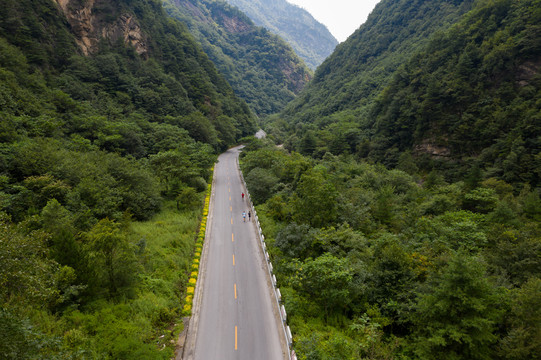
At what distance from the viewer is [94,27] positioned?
6619 centimetres

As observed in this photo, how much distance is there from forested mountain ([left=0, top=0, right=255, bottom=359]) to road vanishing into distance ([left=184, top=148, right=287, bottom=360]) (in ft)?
6.26

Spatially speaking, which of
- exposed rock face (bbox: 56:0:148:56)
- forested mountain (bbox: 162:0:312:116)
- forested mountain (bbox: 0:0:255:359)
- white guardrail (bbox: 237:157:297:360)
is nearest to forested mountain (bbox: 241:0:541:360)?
white guardrail (bbox: 237:157:297:360)

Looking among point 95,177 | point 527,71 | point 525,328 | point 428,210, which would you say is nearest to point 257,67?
point 527,71

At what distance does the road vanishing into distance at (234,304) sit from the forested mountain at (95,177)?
6.26 ft

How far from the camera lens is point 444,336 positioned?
12.0 metres

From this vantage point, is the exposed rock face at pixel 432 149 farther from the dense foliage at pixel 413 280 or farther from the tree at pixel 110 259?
the tree at pixel 110 259

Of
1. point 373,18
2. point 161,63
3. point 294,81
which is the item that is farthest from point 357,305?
point 294,81

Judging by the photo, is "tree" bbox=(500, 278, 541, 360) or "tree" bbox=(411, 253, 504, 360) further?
"tree" bbox=(411, 253, 504, 360)

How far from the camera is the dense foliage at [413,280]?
460 inches

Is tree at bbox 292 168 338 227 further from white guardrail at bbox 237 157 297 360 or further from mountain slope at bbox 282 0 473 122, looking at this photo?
mountain slope at bbox 282 0 473 122

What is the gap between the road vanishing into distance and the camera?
14656 millimetres

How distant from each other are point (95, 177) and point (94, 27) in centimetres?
6164

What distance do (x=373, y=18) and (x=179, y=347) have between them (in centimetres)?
15479

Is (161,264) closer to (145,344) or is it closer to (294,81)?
(145,344)
